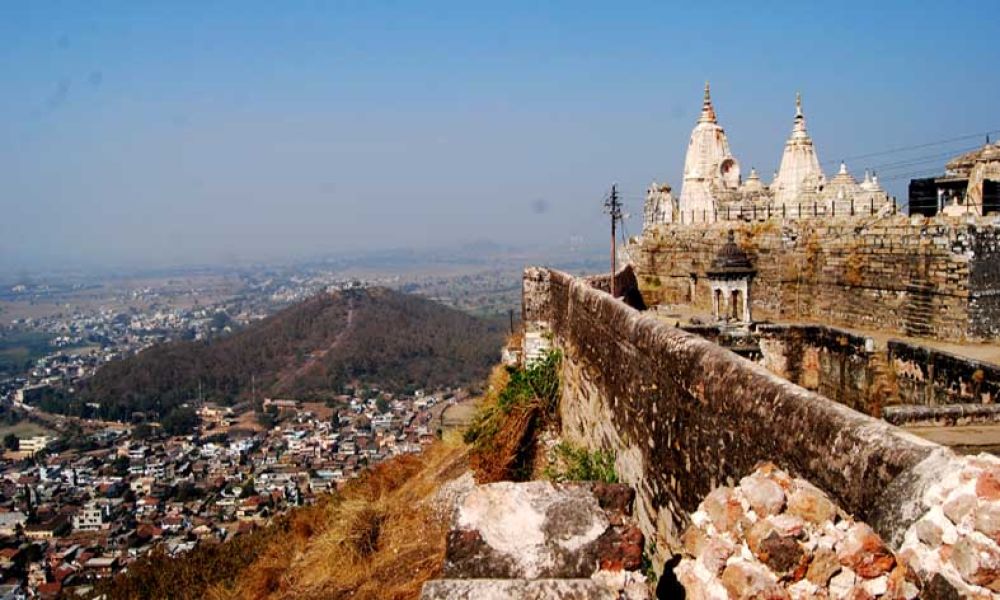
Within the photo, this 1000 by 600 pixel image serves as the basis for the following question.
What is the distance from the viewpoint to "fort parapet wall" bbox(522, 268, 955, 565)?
2732mm

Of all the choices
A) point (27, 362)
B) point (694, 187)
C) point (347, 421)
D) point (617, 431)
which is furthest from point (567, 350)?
point (27, 362)

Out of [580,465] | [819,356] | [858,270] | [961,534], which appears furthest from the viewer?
[858,270]

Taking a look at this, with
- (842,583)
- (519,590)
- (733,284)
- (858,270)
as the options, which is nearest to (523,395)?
(733,284)

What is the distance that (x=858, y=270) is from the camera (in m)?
14.4

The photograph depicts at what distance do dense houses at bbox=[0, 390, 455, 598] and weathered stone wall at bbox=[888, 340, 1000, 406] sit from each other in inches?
488

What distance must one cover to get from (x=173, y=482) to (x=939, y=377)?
31652 mm

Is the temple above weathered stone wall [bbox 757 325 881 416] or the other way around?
above

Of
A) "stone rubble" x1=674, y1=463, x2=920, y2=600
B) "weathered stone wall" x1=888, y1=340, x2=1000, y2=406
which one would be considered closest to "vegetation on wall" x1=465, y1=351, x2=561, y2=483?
"weathered stone wall" x1=888, y1=340, x2=1000, y2=406

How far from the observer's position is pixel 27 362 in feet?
288

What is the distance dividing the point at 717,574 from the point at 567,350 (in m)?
7.85

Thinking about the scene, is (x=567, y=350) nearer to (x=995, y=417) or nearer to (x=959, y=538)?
(x=995, y=417)

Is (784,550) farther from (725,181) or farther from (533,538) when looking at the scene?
(725,181)

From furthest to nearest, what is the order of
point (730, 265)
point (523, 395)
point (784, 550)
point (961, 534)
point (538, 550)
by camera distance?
point (730, 265) → point (523, 395) → point (538, 550) → point (784, 550) → point (961, 534)

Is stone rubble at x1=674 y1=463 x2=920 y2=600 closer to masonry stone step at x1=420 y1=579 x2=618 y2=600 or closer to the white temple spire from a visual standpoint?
masonry stone step at x1=420 y1=579 x2=618 y2=600
